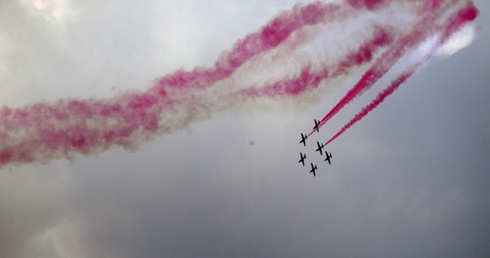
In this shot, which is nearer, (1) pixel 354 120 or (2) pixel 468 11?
(2) pixel 468 11

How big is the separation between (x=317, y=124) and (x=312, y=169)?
7415 mm

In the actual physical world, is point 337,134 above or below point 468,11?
below

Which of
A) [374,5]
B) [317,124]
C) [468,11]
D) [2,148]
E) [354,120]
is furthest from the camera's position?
[317,124]

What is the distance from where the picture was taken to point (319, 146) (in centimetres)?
4894

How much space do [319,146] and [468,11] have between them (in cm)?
2310

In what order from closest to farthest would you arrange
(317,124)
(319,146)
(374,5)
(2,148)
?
(374,5)
(2,148)
(317,124)
(319,146)

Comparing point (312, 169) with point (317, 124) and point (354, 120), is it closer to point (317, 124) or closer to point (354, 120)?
point (317, 124)

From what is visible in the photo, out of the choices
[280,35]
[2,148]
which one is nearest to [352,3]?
[280,35]

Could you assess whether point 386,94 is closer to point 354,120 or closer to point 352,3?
point 354,120

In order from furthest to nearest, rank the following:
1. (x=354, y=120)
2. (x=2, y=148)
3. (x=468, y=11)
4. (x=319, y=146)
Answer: (x=319, y=146), (x=2, y=148), (x=354, y=120), (x=468, y=11)

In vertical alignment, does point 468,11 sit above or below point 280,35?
below

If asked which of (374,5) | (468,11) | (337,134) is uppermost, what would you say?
(374,5)

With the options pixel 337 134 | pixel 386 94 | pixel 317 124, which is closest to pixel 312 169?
pixel 317 124

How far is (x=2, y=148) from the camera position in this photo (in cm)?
3538
